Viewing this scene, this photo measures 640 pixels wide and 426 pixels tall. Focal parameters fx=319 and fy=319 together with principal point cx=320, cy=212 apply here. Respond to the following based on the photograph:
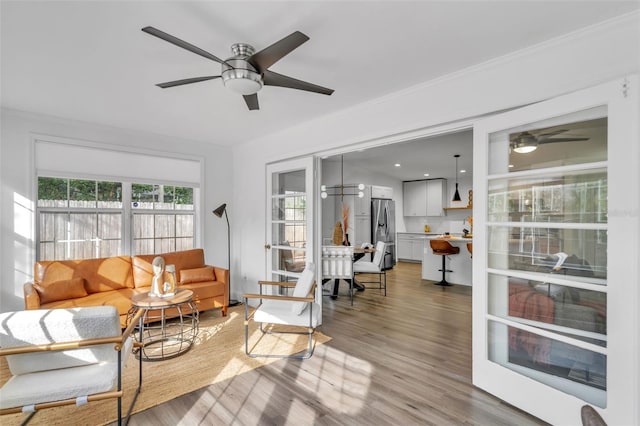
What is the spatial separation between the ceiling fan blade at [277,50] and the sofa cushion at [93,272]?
3.40m

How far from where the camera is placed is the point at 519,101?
7.69ft

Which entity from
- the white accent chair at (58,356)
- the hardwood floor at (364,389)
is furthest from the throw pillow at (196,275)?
the white accent chair at (58,356)

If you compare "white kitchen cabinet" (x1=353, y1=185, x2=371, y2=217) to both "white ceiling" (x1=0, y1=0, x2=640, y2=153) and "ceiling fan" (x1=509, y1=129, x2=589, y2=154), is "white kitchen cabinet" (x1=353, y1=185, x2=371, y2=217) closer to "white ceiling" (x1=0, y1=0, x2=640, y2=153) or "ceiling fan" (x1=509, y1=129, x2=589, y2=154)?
"white ceiling" (x1=0, y1=0, x2=640, y2=153)

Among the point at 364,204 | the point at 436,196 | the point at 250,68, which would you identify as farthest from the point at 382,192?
the point at 250,68

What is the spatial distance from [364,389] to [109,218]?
394cm

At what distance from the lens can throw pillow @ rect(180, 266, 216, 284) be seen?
4.36 m

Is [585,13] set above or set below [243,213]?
above

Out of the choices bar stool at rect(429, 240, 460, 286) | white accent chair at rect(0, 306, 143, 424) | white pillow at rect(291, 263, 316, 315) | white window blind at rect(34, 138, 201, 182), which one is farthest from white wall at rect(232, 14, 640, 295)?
bar stool at rect(429, 240, 460, 286)

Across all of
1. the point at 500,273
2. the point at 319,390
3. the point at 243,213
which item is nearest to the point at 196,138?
the point at 243,213

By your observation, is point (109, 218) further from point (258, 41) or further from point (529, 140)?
point (529, 140)

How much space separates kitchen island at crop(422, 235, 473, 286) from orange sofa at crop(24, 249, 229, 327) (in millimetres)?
4378

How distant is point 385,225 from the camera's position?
28.6 feet

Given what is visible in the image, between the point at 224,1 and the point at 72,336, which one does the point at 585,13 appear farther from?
the point at 72,336

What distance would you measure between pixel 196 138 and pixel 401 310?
4.05 meters
